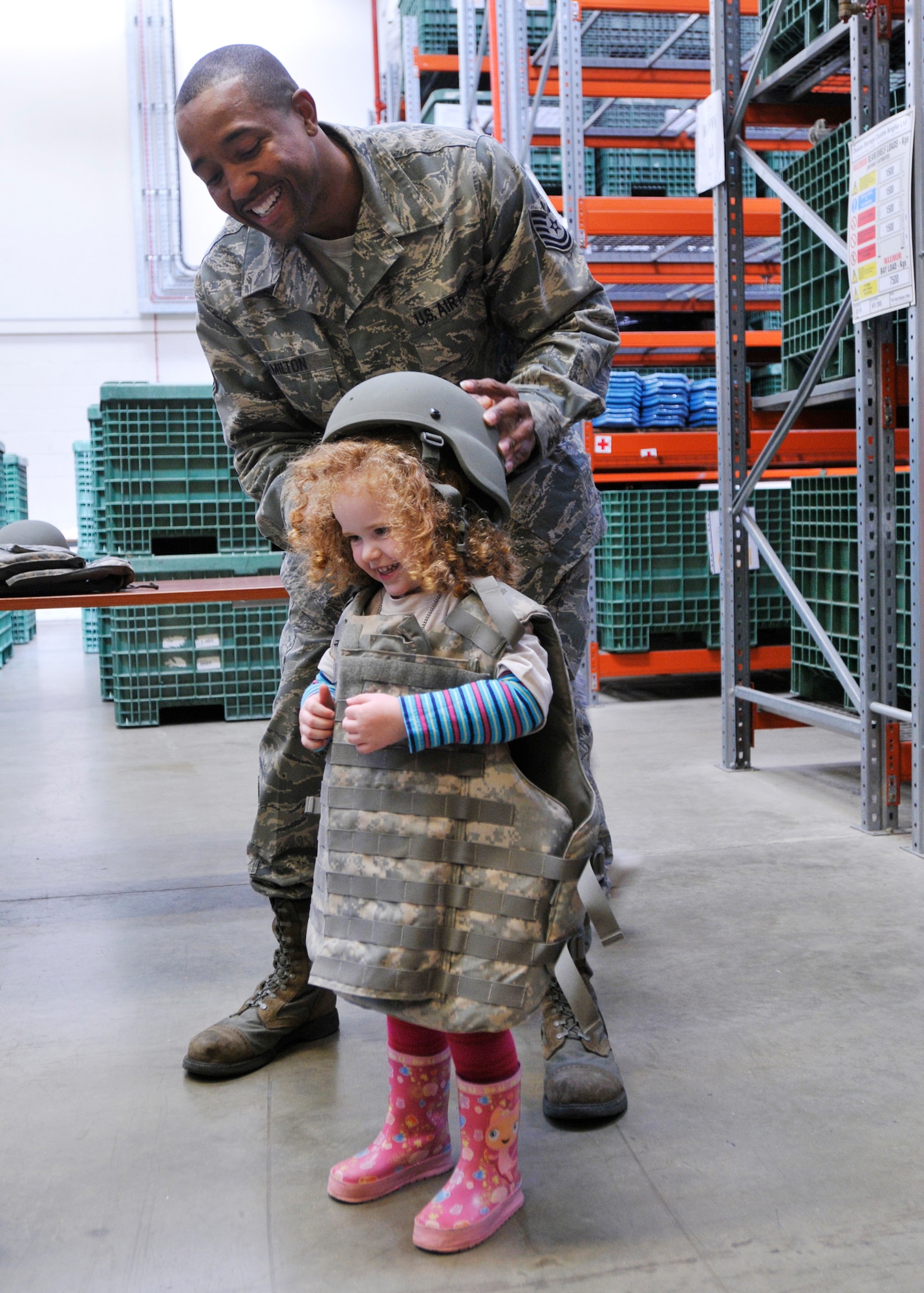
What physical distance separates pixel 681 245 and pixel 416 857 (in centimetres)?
590

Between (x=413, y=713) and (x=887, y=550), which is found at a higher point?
(x=887, y=550)

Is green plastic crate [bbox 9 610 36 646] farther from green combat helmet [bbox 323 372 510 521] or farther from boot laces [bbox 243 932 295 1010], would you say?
green combat helmet [bbox 323 372 510 521]

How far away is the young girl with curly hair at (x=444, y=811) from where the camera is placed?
1.45 metres

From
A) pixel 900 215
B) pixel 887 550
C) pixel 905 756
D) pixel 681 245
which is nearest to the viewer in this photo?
pixel 900 215

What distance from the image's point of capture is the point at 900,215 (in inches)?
121

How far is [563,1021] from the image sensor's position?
198 centimetres

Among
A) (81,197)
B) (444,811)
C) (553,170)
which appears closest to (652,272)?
(553,170)

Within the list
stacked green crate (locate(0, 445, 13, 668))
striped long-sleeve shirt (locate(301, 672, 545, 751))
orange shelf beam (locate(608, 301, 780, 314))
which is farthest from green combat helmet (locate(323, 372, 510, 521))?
stacked green crate (locate(0, 445, 13, 668))

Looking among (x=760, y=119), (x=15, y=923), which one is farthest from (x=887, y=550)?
(x=15, y=923)

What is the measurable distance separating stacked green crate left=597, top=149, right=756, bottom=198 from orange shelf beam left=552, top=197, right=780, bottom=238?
4.48 ft

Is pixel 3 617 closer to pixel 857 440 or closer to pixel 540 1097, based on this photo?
pixel 857 440

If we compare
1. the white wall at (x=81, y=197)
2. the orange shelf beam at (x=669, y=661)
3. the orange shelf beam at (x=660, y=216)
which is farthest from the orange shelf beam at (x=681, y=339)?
the white wall at (x=81, y=197)

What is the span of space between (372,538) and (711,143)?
11.0 ft

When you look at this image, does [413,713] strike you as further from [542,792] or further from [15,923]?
[15,923]
